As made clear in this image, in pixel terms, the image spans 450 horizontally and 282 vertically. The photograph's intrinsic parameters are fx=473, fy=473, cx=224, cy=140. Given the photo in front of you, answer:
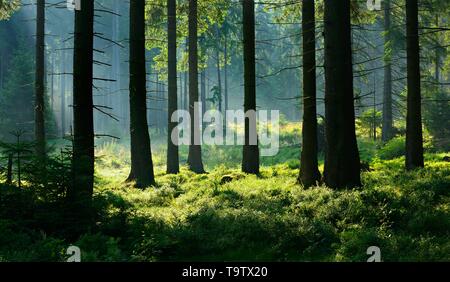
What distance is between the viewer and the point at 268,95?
71625mm

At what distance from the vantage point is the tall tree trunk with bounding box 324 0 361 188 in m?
11.7

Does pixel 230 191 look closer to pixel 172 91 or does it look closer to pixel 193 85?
pixel 172 91

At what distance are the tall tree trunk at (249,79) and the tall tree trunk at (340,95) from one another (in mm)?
6446

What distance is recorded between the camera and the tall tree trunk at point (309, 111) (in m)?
13.8

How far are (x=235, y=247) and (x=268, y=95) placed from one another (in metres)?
64.8

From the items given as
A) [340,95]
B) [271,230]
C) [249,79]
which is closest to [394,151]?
[249,79]

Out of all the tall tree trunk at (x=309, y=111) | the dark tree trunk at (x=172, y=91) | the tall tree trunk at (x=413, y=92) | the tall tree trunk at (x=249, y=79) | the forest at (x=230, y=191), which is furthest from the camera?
the dark tree trunk at (x=172, y=91)

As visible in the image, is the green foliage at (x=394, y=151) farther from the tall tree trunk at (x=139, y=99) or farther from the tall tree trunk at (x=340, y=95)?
the tall tree trunk at (x=139, y=99)

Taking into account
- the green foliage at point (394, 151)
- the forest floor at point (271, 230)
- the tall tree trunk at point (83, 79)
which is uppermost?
the tall tree trunk at point (83, 79)

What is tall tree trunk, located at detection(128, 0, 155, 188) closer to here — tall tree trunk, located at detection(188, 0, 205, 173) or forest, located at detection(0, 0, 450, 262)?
forest, located at detection(0, 0, 450, 262)

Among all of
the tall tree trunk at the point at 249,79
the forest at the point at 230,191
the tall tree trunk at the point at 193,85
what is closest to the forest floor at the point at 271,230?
the forest at the point at 230,191

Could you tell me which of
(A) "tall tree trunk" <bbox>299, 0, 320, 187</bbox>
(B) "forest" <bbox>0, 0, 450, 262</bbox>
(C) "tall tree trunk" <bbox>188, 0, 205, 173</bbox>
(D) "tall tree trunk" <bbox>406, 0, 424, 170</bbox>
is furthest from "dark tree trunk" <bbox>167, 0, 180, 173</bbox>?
(D) "tall tree trunk" <bbox>406, 0, 424, 170</bbox>

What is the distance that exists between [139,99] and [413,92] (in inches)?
367

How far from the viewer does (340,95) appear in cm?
1171
